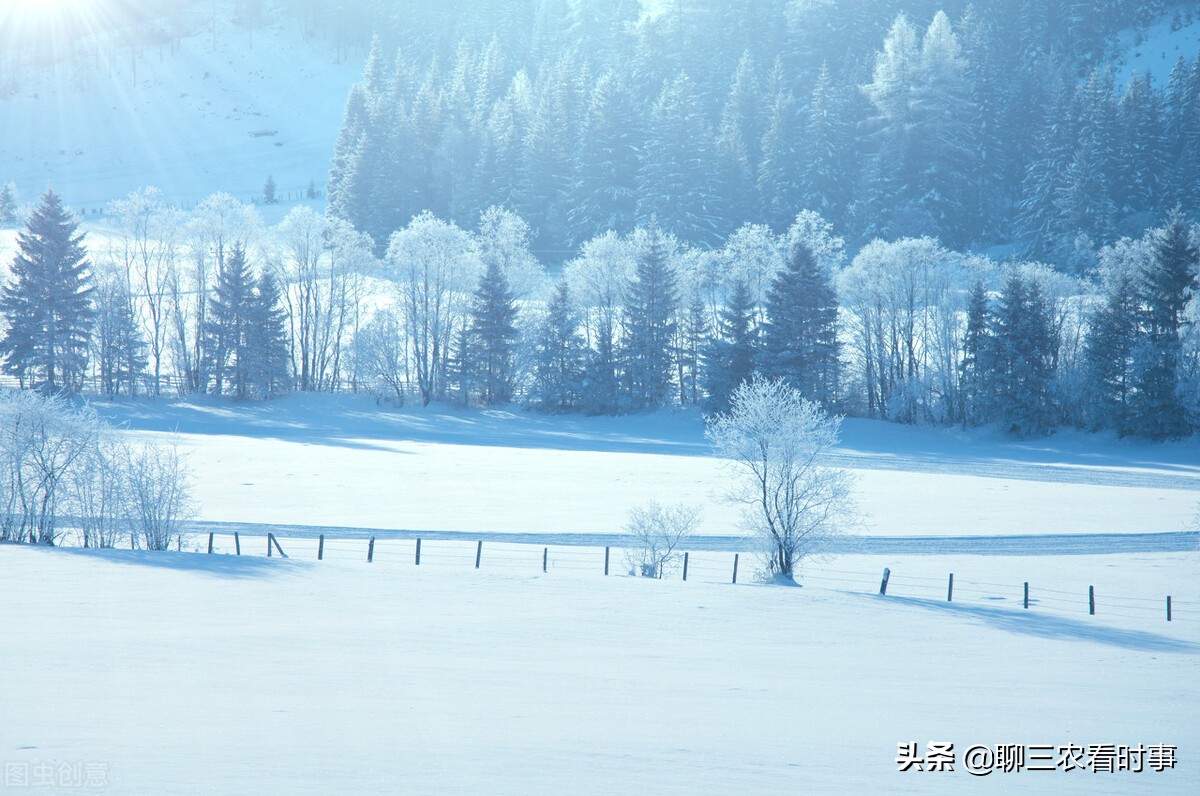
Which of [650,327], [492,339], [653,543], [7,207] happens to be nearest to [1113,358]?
[650,327]

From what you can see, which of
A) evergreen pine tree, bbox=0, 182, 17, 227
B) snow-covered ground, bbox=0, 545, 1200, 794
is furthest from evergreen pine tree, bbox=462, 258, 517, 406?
evergreen pine tree, bbox=0, 182, 17, 227

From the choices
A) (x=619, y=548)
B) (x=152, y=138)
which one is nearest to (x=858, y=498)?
(x=619, y=548)

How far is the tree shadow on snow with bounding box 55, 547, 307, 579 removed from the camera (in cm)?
2353

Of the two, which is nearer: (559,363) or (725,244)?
(559,363)

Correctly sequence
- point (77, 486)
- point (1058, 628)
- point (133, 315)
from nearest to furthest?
point (1058, 628) → point (77, 486) → point (133, 315)

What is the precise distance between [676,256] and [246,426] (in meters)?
31.1

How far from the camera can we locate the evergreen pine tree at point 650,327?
65.3 metres

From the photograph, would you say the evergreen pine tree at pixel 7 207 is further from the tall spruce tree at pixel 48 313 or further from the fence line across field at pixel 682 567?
the fence line across field at pixel 682 567

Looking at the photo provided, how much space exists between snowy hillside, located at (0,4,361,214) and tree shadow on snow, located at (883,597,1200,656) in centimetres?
11548

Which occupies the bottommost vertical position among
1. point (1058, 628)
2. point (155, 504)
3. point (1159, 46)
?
point (1058, 628)

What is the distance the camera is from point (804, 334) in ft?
204

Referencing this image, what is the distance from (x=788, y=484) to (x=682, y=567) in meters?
3.84

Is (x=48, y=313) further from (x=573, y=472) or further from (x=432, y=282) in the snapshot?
(x=573, y=472)

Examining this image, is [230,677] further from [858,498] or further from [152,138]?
[152,138]
